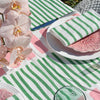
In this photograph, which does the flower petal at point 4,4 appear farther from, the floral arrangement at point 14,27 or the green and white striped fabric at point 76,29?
the green and white striped fabric at point 76,29

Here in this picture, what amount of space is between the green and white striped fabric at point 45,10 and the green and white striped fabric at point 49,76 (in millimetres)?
354

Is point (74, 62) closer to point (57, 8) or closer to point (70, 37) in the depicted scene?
point (70, 37)

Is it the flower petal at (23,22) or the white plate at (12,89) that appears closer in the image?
the flower petal at (23,22)

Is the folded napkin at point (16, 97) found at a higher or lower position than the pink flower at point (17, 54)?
lower

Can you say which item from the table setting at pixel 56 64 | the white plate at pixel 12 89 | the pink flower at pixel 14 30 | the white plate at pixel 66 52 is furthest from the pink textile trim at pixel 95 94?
the pink flower at pixel 14 30

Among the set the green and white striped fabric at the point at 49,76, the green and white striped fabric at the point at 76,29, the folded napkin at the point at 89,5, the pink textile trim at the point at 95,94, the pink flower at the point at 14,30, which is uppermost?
the folded napkin at the point at 89,5

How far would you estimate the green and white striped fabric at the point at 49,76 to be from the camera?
3.00 ft

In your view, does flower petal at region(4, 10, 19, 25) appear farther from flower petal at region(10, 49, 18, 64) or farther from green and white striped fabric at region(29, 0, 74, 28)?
green and white striped fabric at region(29, 0, 74, 28)

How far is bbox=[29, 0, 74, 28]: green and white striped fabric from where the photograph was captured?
134cm

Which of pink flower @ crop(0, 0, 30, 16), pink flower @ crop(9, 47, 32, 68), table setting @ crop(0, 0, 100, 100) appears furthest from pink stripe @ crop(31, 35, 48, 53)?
pink flower @ crop(0, 0, 30, 16)

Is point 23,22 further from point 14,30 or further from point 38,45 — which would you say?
point 38,45

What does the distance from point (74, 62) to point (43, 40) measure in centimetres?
25

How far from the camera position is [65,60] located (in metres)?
1.06

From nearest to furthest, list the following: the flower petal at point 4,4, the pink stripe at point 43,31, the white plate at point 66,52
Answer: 1. the flower petal at point 4,4
2. the white plate at point 66,52
3. the pink stripe at point 43,31
